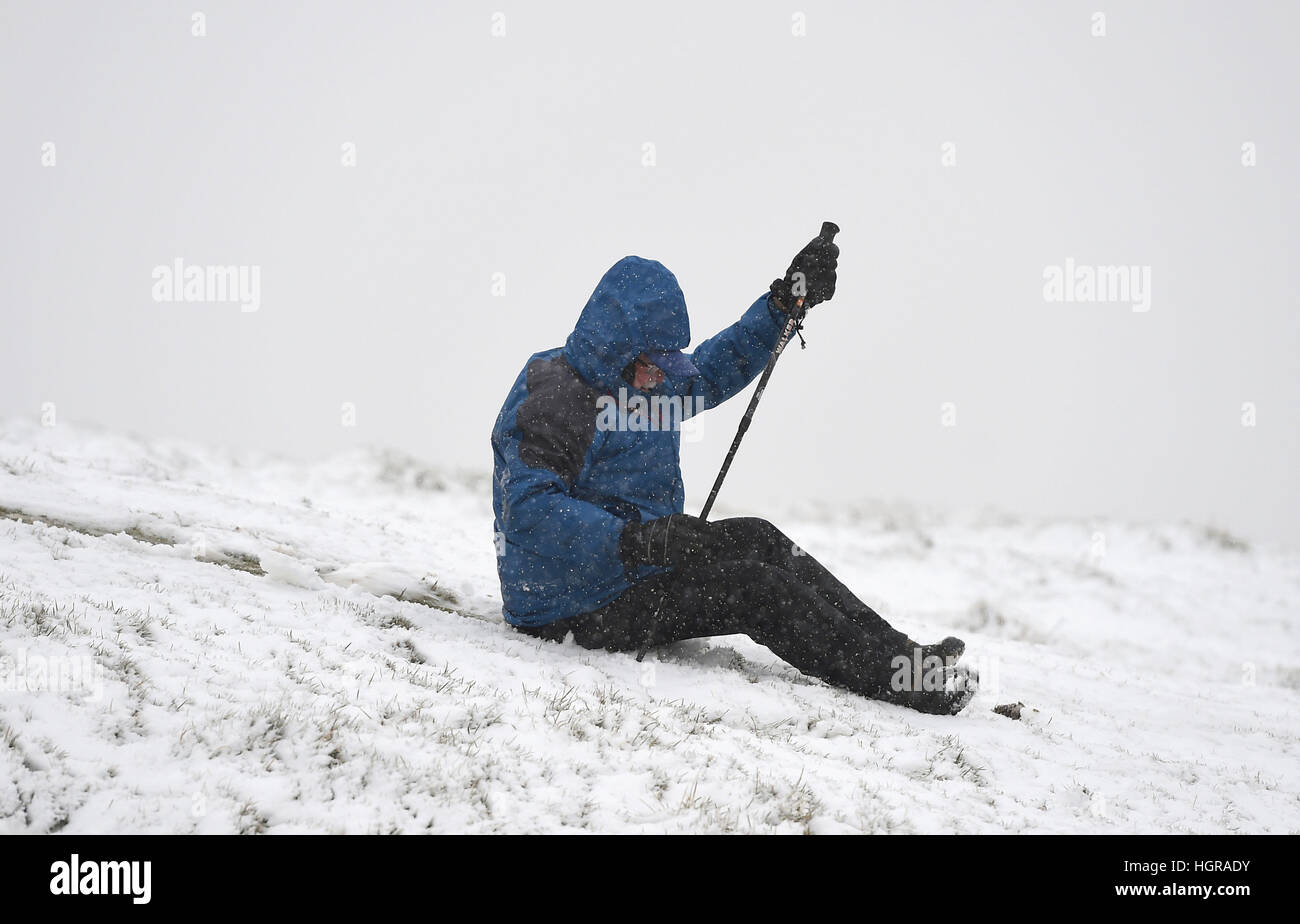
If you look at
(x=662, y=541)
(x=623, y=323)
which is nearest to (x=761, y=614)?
(x=662, y=541)

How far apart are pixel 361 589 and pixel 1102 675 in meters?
7.79

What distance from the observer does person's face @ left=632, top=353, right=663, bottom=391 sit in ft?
20.6

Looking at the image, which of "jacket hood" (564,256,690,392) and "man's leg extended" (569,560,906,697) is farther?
"jacket hood" (564,256,690,392)

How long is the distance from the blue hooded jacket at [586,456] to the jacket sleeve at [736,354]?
55 centimetres

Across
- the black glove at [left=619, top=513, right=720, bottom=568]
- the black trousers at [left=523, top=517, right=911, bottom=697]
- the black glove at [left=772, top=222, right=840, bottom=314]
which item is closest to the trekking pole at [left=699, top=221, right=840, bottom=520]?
the black glove at [left=772, top=222, right=840, bottom=314]

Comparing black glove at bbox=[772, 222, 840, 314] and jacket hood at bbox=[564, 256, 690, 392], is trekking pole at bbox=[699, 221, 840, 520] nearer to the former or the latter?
black glove at bbox=[772, 222, 840, 314]

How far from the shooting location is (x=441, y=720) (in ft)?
14.8

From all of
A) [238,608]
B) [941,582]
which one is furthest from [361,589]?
[941,582]

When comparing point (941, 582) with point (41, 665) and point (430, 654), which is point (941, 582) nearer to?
point (430, 654)

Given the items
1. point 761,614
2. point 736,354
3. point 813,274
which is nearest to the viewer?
point 761,614

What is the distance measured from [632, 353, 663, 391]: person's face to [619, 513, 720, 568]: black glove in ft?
3.99

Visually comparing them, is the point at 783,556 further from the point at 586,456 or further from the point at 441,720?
the point at 441,720

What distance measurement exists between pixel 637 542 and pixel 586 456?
0.89 meters

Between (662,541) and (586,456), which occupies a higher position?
(586,456)
